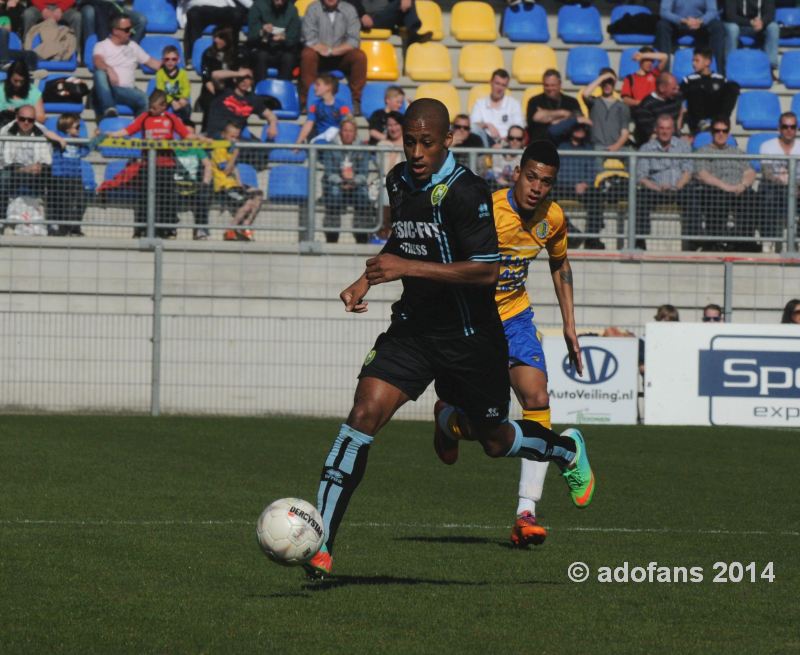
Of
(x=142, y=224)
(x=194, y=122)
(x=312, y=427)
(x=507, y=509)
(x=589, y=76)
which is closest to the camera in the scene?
(x=507, y=509)

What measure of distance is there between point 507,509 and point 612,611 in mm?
4269

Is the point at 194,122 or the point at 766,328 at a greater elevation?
the point at 194,122

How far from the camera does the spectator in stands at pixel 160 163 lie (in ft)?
63.8

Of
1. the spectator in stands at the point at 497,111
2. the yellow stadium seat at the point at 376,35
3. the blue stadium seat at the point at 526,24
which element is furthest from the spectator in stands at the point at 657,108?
the yellow stadium seat at the point at 376,35

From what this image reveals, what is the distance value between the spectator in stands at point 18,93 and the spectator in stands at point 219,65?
2.24 metres

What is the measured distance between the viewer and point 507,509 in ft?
36.4

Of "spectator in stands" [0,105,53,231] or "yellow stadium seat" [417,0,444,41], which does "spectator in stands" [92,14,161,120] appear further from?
"yellow stadium seat" [417,0,444,41]

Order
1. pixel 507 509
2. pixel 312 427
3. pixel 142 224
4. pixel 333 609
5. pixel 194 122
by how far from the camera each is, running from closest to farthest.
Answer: pixel 333 609 → pixel 507 509 → pixel 312 427 → pixel 142 224 → pixel 194 122

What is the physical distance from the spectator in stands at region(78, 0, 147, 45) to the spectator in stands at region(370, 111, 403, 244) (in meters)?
4.67

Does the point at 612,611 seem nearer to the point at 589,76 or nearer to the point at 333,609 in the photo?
the point at 333,609

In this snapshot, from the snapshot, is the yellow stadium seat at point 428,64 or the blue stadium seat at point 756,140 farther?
the yellow stadium seat at point 428,64

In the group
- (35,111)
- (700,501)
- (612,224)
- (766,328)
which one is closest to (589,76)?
(612,224)

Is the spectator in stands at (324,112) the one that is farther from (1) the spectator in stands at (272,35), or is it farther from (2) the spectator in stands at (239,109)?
(1) the spectator in stands at (272,35)

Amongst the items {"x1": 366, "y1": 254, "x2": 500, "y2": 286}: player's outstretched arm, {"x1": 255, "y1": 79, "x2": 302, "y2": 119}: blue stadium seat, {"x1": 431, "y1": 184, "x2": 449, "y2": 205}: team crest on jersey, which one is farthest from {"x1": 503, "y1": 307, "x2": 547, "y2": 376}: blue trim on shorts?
{"x1": 255, "y1": 79, "x2": 302, "y2": 119}: blue stadium seat
